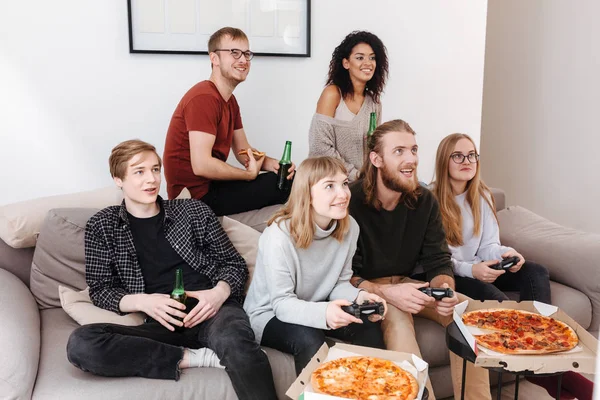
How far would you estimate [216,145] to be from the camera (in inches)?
112

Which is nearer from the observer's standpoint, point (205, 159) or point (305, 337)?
point (305, 337)

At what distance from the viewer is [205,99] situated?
8.87 ft

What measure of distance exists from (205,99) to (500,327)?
1596mm

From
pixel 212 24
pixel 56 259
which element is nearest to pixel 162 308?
pixel 56 259

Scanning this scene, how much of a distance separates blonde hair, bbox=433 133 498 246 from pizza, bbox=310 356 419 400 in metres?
1.14

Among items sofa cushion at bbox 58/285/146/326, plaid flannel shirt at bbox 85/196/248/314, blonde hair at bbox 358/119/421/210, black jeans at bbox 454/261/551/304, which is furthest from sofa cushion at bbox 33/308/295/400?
black jeans at bbox 454/261/551/304

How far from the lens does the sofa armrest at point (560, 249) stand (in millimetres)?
2613

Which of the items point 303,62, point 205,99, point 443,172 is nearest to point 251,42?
point 303,62

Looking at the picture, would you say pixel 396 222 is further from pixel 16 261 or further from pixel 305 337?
pixel 16 261

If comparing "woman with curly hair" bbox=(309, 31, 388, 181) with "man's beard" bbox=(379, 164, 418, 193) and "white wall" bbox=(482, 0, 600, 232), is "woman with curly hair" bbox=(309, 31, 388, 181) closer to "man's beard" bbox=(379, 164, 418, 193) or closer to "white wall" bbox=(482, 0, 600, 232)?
"man's beard" bbox=(379, 164, 418, 193)

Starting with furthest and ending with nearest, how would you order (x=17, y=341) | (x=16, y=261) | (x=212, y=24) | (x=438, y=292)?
(x=212, y=24)
(x=16, y=261)
(x=438, y=292)
(x=17, y=341)

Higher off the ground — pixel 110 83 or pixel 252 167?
pixel 110 83

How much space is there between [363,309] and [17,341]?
1078mm

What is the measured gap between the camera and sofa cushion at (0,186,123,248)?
7.64 feet
